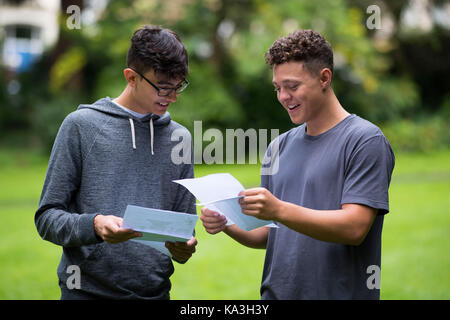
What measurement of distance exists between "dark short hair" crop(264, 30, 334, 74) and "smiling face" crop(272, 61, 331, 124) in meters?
0.02

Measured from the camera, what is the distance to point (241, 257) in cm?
827

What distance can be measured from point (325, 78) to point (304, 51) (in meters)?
0.17

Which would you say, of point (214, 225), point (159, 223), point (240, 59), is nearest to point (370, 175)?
point (214, 225)

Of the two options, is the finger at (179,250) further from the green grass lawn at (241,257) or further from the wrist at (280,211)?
the green grass lawn at (241,257)

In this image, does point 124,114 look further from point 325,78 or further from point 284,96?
point 325,78

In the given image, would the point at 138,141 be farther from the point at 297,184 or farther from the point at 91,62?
the point at 91,62

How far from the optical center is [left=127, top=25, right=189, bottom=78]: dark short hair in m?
2.64

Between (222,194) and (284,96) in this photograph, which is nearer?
(222,194)

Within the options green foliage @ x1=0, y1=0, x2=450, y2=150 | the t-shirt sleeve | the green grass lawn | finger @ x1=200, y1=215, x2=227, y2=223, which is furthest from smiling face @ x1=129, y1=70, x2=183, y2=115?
green foliage @ x1=0, y1=0, x2=450, y2=150

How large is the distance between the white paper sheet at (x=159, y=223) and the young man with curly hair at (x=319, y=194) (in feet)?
0.54

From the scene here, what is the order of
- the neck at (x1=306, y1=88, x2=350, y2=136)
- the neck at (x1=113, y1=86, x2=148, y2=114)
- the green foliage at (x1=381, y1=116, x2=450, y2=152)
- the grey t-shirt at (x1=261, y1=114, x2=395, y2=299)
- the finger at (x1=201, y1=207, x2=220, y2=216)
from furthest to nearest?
the green foliage at (x1=381, y1=116, x2=450, y2=152)
the neck at (x1=113, y1=86, x2=148, y2=114)
the neck at (x1=306, y1=88, x2=350, y2=136)
the finger at (x1=201, y1=207, x2=220, y2=216)
the grey t-shirt at (x1=261, y1=114, x2=395, y2=299)

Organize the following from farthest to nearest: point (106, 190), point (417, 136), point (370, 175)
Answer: point (417, 136)
point (106, 190)
point (370, 175)

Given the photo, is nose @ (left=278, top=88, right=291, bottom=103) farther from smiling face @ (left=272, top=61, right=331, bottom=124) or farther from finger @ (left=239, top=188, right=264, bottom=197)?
finger @ (left=239, top=188, right=264, bottom=197)

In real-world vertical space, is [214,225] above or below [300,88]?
below
